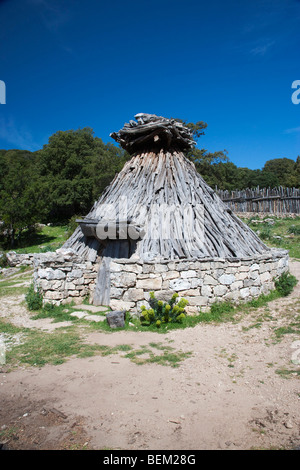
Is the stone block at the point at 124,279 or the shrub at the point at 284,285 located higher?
the stone block at the point at 124,279

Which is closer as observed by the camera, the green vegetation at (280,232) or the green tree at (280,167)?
the green vegetation at (280,232)

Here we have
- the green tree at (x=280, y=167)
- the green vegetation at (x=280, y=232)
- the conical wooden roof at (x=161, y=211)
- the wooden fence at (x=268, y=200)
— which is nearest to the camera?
the conical wooden roof at (x=161, y=211)

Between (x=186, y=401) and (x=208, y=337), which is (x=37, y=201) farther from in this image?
(x=186, y=401)

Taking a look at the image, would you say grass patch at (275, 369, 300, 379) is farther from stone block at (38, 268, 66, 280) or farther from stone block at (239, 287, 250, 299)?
stone block at (38, 268, 66, 280)

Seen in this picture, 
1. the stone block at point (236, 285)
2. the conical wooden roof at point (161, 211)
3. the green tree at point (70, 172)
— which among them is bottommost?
the stone block at point (236, 285)

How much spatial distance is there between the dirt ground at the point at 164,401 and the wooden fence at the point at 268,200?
58.8ft

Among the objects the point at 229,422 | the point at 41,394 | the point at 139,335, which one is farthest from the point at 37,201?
the point at 229,422

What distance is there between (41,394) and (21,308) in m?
5.32

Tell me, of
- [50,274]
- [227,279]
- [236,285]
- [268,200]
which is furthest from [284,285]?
[268,200]

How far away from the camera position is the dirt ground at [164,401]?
3.10 meters

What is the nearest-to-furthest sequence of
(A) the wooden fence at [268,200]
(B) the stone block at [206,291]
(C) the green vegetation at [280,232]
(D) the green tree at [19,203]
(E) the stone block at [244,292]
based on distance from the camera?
(B) the stone block at [206,291] < (E) the stone block at [244,292] < (C) the green vegetation at [280,232] < (D) the green tree at [19,203] < (A) the wooden fence at [268,200]

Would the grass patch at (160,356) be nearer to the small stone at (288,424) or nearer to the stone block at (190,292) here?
the stone block at (190,292)

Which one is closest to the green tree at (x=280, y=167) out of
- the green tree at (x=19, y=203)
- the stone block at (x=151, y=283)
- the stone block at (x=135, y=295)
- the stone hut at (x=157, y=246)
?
the green tree at (x=19, y=203)

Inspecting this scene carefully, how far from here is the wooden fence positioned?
69.2 ft
